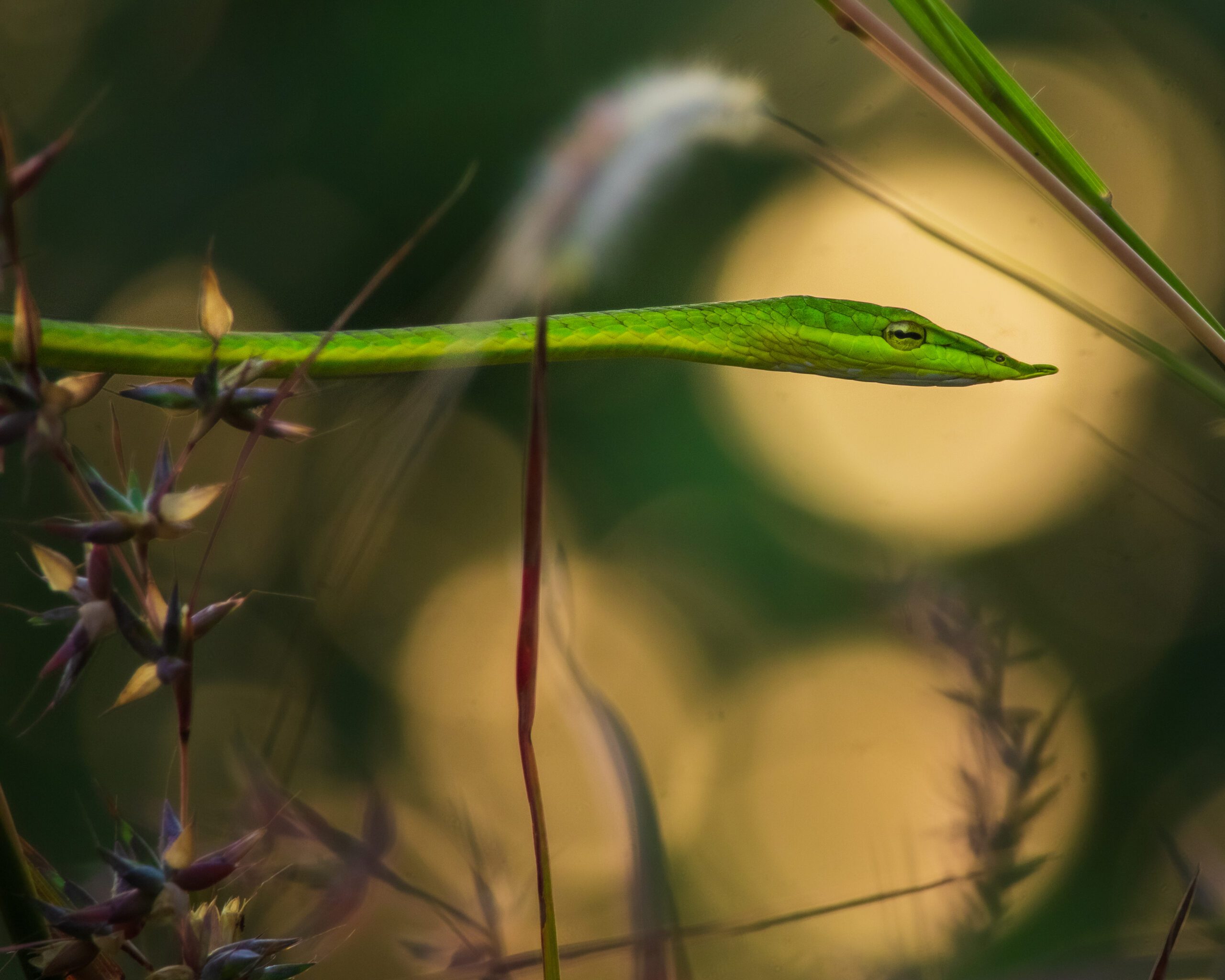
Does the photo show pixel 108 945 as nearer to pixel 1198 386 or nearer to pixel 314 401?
pixel 1198 386

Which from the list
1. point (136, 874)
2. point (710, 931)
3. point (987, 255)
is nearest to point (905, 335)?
point (987, 255)

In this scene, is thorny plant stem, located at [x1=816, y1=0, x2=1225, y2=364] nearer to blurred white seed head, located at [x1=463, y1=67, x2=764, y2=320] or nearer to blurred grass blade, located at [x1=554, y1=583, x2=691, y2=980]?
blurred white seed head, located at [x1=463, y1=67, x2=764, y2=320]

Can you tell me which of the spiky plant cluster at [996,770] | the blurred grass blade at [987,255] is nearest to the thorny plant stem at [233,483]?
the blurred grass blade at [987,255]

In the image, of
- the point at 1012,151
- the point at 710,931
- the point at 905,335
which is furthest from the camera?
the point at 905,335

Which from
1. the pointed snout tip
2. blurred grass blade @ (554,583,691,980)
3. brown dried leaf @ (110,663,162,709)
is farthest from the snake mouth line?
Answer: brown dried leaf @ (110,663,162,709)

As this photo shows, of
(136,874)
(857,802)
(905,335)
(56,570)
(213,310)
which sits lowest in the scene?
(857,802)

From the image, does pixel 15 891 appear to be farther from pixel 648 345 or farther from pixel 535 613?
pixel 648 345
